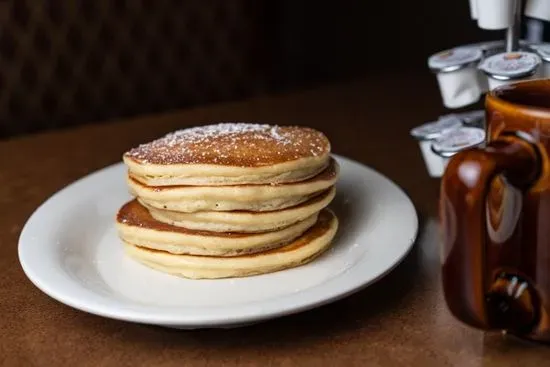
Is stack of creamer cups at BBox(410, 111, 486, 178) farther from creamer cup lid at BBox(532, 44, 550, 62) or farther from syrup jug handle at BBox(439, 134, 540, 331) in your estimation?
syrup jug handle at BBox(439, 134, 540, 331)

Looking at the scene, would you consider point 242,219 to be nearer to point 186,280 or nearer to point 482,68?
point 186,280

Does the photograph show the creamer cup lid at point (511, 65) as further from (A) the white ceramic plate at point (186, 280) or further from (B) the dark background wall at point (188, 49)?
(B) the dark background wall at point (188, 49)

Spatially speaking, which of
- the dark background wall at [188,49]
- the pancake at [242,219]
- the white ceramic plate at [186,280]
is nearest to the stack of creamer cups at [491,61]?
the white ceramic plate at [186,280]

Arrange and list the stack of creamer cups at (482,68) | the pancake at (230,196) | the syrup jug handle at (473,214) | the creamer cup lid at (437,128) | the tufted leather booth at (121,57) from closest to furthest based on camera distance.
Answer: the syrup jug handle at (473,214), the pancake at (230,196), the stack of creamer cups at (482,68), the creamer cup lid at (437,128), the tufted leather booth at (121,57)

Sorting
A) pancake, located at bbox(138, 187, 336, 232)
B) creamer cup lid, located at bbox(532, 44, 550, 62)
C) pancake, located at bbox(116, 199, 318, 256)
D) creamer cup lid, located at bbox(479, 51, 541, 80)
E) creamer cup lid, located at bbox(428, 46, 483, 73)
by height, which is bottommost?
pancake, located at bbox(116, 199, 318, 256)

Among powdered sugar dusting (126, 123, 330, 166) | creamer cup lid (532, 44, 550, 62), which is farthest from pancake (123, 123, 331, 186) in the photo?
creamer cup lid (532, 44, 550, 62)

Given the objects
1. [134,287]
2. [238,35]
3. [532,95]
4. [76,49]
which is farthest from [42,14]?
[532,95]
